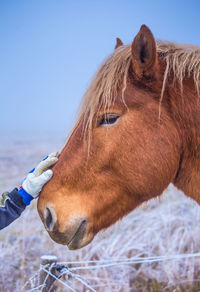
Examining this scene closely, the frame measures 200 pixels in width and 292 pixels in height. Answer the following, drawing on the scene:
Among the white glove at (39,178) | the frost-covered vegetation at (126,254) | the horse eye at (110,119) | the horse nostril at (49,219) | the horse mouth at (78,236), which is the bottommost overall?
the frost-covered vegetation at (126,254)

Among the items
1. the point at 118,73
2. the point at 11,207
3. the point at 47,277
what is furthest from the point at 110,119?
the point at 47,277

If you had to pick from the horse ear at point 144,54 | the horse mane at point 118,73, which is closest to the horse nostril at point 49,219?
the horse mane at point 118,73

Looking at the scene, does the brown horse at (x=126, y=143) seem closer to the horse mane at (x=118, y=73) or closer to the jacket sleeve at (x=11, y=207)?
the horse mane at (x=118, y=73)

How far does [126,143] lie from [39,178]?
60 cm

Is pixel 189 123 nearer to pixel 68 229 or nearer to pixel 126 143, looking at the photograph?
pixel 126 143

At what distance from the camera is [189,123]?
1.61m

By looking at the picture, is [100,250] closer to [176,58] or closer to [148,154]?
[148,154]

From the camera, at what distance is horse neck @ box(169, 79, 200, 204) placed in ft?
5.25

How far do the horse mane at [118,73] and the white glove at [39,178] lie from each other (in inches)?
13.5

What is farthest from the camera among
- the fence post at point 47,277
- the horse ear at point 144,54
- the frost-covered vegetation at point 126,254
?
the frost-covered vegetation at point 126,254

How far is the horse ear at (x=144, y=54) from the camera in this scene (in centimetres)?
146

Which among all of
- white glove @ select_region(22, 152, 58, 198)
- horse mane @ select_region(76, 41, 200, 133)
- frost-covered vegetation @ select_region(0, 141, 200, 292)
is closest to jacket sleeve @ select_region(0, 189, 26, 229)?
white glove @ select_region(22, 152, 58, 198)

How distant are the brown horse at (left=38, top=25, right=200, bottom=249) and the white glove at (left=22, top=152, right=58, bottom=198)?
6cm

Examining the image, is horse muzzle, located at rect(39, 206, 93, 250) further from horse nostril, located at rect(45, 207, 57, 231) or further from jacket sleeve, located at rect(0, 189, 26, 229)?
jacket sleeve, located at rect(0, 189, 26, 229)
